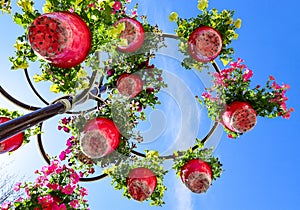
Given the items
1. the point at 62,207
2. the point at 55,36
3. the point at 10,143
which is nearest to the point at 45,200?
the point at 62,207

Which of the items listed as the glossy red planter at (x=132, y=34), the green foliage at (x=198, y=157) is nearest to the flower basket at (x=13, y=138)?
the glossy red planter at (x=132, y=34)

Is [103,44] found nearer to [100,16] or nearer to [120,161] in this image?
[100,16]

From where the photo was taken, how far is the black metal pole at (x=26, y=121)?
1.80 metres

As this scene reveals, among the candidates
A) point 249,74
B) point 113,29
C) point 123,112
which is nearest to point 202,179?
point 123,112

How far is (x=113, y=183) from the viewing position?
357cm

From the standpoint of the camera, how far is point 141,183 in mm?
3191

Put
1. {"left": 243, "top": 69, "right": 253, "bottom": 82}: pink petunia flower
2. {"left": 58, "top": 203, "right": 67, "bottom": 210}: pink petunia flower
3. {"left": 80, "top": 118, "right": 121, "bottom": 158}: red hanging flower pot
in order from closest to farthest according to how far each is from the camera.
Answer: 1. {"left": 80, "top": 118, "right": 121, "bottom": 158}: red hanging flower pot
2. {"left": 58, "top": 203, "right": 67, "bottom": 210}: pink petunia flower
3. {"left": 243, "top": 69, "right": 253, "bottom": 82}: pink petunia flower

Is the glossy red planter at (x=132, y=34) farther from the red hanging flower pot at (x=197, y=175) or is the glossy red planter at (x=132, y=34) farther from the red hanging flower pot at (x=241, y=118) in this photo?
the red hanging flower pot at (x=197, y=175)

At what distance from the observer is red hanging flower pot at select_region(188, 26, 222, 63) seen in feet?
10.1

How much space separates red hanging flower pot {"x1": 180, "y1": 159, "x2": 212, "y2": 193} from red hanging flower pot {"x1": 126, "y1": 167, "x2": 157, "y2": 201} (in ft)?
1.05

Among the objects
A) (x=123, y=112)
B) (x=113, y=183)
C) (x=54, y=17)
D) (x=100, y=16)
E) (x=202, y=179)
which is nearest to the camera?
(x=54, y=17)

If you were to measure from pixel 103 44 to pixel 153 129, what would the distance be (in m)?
1.18

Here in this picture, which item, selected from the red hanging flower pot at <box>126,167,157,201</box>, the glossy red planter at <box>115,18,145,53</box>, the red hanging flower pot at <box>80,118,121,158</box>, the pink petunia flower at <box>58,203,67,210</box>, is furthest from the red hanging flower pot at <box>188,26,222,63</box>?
the pink petunia flower at <box>58,203,67,210</box>

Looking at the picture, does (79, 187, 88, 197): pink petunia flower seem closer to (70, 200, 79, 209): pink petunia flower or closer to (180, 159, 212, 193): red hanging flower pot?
(70, 200, 79, 209): pink petunia flower
